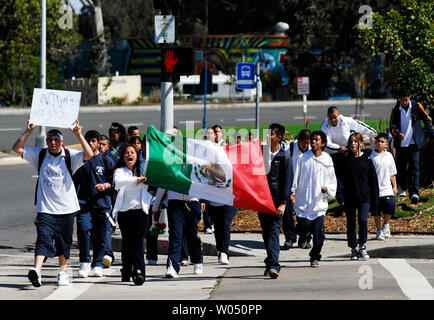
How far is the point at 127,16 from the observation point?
76.2 metres

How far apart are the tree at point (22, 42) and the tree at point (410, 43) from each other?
1214 inches

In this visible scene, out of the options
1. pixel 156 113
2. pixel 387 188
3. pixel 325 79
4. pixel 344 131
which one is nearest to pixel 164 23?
pixel 344 131

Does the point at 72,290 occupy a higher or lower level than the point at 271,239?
lower

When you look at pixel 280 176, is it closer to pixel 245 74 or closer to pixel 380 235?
pixel 380 235

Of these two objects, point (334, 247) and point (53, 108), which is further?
point (334, 247)

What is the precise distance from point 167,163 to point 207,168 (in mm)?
548

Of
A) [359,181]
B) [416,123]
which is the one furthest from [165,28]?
[416,123]

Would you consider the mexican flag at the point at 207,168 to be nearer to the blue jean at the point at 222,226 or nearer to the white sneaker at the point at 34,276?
the blue jean at the point at 222,226

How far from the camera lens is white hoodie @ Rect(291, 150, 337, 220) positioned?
1098 centimetres

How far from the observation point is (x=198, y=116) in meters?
39.2

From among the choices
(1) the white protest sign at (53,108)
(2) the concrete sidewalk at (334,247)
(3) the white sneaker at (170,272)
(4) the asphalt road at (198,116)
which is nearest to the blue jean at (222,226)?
(2) the concrete sidewalk at (334,247)

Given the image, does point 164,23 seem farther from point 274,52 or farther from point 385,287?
point 274,52

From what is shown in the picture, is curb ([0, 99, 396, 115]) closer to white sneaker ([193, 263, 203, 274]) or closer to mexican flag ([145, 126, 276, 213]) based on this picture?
mexican flag ([145, 126, 276, 213])
